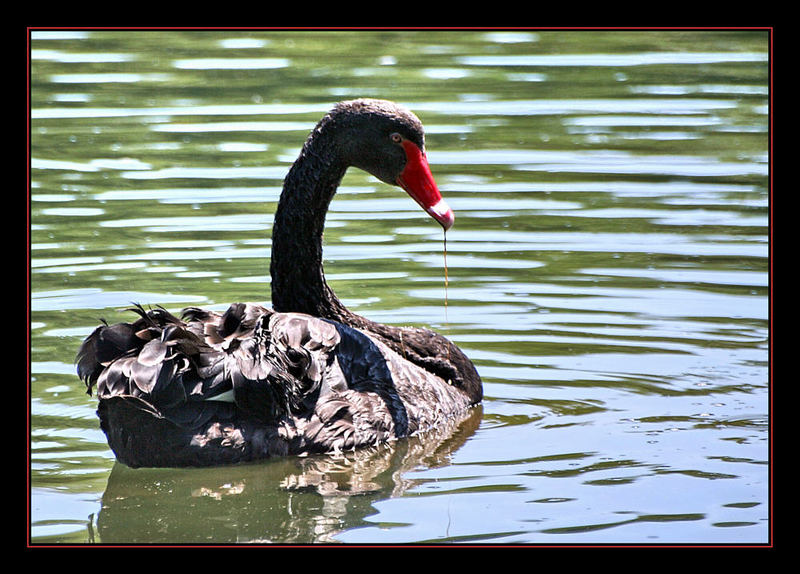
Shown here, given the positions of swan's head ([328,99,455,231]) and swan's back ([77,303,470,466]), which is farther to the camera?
swan's head ([328,99,455,231])

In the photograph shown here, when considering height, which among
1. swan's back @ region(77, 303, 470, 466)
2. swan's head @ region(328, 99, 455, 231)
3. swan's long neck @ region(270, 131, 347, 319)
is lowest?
swan's back @ region(77, 303, 470, 466)

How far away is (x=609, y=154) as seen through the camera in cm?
1088

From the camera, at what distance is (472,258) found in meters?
8.77

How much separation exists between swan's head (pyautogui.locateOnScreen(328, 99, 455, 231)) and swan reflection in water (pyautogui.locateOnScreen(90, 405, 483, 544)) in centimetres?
124

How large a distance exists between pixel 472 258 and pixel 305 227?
7.90ft

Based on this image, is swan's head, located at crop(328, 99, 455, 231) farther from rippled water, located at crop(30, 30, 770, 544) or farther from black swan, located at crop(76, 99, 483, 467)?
rippled water, located at crop(30, 30, 770, 544)

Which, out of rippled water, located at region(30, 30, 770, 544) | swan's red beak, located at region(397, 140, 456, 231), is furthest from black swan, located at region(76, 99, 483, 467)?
rippled water, located at region(30, 30, 770, 544)

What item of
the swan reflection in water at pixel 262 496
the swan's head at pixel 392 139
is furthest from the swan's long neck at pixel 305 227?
the swan reflection in water at pixel 262 496

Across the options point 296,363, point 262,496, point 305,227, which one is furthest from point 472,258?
point 262,496

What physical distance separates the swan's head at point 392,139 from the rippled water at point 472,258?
1.15m

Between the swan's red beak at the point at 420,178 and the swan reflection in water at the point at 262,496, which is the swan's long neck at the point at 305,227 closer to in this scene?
the swan's red beak at the point at 420,178

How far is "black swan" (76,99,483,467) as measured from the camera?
538 cm

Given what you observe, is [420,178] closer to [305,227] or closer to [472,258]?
[305,227]

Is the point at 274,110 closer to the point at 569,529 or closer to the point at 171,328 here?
the point at 171,328
